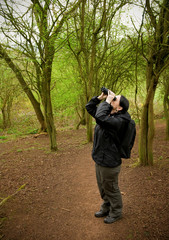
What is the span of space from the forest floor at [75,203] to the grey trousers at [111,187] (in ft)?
0.78

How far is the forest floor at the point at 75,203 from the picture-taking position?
8.49 ft

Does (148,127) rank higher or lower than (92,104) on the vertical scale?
lower

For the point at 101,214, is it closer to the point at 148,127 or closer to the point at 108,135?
the point at 108,135

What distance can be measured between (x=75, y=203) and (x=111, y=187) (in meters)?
1.35

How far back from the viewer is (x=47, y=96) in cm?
695

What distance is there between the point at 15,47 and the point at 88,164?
203 inches

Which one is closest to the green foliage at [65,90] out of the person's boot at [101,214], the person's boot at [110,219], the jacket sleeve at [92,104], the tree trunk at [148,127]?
the tree trunk at [148,127]

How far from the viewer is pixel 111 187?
2.60 metres

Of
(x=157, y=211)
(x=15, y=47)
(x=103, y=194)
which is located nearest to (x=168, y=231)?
(x=157, y=211)

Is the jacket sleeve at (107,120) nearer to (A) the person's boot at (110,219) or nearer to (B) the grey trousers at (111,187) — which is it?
(B) the grey trousers at (111,187)

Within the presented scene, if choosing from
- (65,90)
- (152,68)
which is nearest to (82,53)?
(65,90)

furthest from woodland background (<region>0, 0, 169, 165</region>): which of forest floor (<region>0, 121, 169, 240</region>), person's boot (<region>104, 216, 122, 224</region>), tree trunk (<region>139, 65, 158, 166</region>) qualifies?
person's boot (<region>104, 216, 122, 224</region>)

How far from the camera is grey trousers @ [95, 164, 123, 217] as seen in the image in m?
2.55

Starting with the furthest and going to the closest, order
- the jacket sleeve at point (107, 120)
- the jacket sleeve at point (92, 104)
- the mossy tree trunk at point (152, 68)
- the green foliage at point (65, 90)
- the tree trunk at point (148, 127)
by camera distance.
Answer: the green foliage at point (65, 90) → the tree trunk at point (148, 127) → the mossy tree trunk at point (152, 68) → the jacket sleeve at point (92, 104) → the jacket sleeve at point (107, 120)
